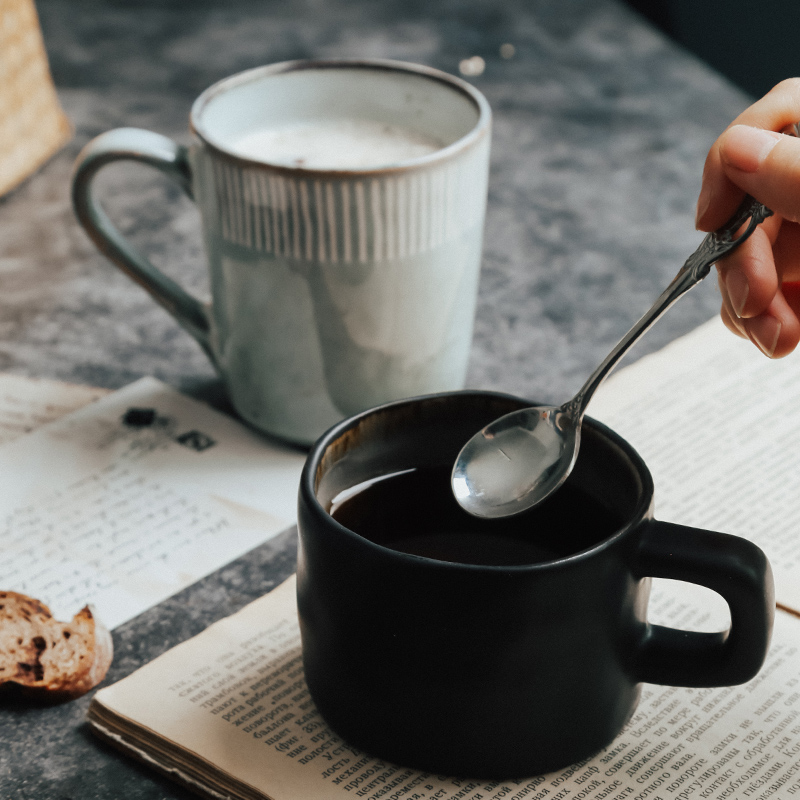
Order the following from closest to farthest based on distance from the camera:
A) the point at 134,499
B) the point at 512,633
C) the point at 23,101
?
1. the point at 512,633
2. the point at 134,499
3. the point at 23,101

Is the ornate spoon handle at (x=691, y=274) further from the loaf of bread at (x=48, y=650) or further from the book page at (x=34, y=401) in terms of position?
the book page at (x=34, y=401)

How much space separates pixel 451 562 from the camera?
0.97ft

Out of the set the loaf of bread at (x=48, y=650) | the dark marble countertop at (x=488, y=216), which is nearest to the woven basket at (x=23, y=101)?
the dark marble countertop at (x=488, y=216)

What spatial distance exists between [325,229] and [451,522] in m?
0.17

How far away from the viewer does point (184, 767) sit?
0.35m

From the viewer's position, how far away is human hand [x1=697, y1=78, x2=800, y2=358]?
1.13 ft

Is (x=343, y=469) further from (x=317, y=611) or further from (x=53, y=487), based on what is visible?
(x=53, y=487)

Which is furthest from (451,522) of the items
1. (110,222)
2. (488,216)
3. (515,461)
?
(488,216)

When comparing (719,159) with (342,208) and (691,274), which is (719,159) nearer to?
(691,274)

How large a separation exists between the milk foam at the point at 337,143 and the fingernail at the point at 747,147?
0.65ft

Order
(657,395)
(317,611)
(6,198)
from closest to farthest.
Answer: (317,611)
(657,395)
(6,198)

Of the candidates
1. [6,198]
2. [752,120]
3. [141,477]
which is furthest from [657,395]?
[6,198]

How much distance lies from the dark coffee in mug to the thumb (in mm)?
131

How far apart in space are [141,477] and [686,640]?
12.4 inches
